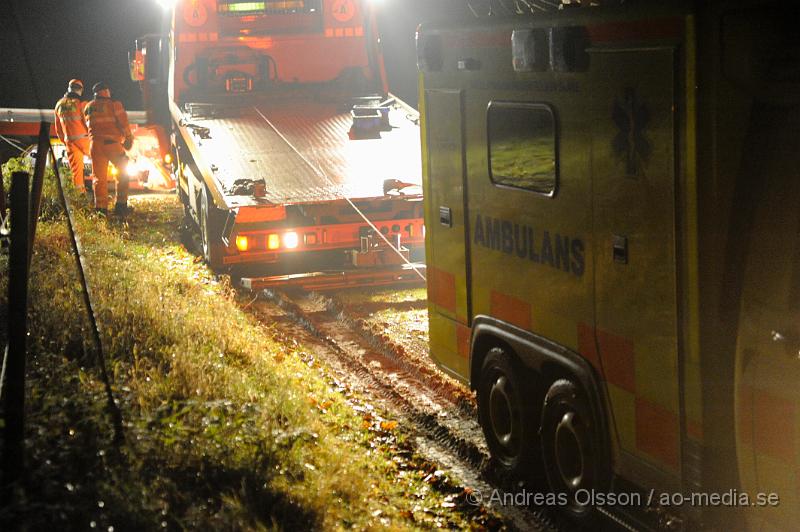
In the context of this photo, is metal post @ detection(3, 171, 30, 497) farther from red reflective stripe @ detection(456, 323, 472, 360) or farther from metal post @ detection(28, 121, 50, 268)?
red reflective stripe @ detection(456, 323, 472, 360)

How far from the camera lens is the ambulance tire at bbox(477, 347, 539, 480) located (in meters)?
6.02

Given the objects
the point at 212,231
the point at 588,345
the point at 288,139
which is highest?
the point at 288,139

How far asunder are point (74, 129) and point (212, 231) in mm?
4611

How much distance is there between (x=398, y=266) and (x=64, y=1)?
29.3 metres

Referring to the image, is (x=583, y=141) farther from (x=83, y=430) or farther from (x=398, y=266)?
(x=398, y=266)

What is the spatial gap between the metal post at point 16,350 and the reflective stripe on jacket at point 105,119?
1006 cm

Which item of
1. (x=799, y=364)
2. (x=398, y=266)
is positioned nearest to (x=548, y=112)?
(x=799, y=364)

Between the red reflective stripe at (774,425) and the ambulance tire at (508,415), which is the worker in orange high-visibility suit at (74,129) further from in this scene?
the red reflective stripe at (774,425)

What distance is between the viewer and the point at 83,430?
220 inches

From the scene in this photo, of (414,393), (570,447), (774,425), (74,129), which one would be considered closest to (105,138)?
(74,129)

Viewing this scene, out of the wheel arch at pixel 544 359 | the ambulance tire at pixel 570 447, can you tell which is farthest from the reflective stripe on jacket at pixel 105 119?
the ambulance tire at pixel 570 447

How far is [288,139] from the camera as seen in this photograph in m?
12.5

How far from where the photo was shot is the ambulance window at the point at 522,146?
5.48 m

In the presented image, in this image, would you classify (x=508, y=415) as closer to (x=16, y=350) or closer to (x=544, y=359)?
(x=544, y=359)
